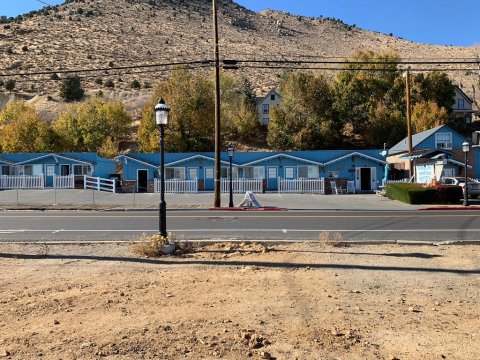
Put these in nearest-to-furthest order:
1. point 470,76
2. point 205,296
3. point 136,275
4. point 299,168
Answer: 1. point 205,296
2. point 136,275
3. point 299,168
4. point 470,76

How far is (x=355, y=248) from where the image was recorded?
33.2 ft

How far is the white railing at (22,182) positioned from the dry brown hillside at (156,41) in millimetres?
28769

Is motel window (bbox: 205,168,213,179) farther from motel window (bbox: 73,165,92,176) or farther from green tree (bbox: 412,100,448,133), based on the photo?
green tree (bbox: 412,100,448,133)

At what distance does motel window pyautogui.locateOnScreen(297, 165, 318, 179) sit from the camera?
3869 cm

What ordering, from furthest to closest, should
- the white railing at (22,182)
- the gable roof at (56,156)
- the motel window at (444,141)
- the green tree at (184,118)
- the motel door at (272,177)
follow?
the green tree at (184,118), the gable roof at (56,156), the motel door at (272,177), the motel window at (444,141), the white railing at (22,182)

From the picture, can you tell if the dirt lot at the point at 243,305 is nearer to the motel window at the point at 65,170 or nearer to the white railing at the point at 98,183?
the white railing at the point at 98,183

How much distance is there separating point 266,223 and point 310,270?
7.80 meters

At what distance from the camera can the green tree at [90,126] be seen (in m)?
54.6

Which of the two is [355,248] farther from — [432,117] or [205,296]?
[432,117]

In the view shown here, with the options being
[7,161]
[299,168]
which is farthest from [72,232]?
[7,161]

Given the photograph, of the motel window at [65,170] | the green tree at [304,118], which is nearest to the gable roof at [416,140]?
the green tree at [304,118]

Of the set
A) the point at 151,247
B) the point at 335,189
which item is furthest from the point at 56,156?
the point at 151,247

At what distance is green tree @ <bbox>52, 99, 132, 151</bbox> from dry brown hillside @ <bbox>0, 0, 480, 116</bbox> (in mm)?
9453

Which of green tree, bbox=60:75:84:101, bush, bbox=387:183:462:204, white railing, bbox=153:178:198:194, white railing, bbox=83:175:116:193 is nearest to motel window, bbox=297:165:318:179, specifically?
white railing, bbox=153:178:198:194
